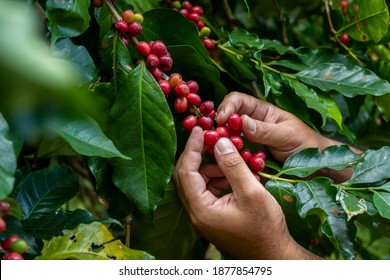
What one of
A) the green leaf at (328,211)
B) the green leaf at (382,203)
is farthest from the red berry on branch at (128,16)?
the green leaf at (382,203)

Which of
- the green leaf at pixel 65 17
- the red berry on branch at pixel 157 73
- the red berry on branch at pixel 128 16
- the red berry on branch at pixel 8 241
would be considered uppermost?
the green leaf at pixel 65 17

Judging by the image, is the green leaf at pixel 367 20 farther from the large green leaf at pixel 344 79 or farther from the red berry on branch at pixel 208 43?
the red berry on branch at pixel 208 43

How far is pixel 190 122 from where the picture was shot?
97 cm

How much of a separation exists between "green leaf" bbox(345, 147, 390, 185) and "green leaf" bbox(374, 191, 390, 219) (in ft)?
0.12

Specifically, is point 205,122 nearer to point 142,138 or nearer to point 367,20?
point 142,138

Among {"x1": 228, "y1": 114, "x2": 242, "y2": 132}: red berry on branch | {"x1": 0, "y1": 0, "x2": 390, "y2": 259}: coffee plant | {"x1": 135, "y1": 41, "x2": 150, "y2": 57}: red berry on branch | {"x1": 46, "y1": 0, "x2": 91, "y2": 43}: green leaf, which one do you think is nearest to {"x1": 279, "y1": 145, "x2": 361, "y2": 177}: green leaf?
{"x1": 0, "y1": 0, "x2": 390, "y2": 259}: coffee plant

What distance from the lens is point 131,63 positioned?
966 mm

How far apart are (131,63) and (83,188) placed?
81 cm

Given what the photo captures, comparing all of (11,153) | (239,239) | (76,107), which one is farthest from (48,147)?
(76,107)

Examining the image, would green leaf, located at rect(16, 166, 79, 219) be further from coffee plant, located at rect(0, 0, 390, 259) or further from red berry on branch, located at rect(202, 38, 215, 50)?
red berry on branch, located at rect(202, 38, 215, 50)

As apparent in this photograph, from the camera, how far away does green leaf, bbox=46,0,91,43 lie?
76 centimetres

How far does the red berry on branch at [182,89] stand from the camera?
94 cm

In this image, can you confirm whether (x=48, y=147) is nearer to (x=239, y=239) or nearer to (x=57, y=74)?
(x=239, y=239)

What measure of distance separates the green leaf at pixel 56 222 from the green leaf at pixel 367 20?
796mm
